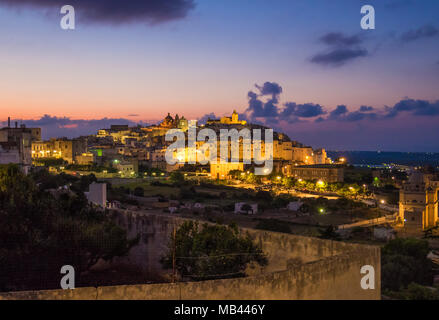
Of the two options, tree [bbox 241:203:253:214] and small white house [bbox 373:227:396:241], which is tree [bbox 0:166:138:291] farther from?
tree [bbox 241:203:253:214]

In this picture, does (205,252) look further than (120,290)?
Yes

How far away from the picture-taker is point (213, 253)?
24.6ft

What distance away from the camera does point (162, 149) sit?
55.8 m

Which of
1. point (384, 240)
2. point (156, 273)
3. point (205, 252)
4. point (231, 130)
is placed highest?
point (231, 130)

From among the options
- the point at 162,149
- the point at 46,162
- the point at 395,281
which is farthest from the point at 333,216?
the point at 162,149

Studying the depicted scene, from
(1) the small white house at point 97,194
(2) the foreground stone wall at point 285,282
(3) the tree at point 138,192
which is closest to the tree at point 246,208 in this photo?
(3) the tree at point 138,192

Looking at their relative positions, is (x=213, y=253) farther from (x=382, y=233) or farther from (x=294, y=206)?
(x=294, y=206)

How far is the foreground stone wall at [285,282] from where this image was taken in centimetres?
457

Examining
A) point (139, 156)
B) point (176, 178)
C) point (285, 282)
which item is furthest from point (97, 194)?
point (139, 156)

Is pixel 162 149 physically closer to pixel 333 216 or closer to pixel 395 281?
pixel 333 216

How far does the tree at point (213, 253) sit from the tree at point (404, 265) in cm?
483

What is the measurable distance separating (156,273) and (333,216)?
1928cm

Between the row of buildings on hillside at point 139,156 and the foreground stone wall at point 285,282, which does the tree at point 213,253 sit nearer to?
the foreground stone wall at point 285,282
